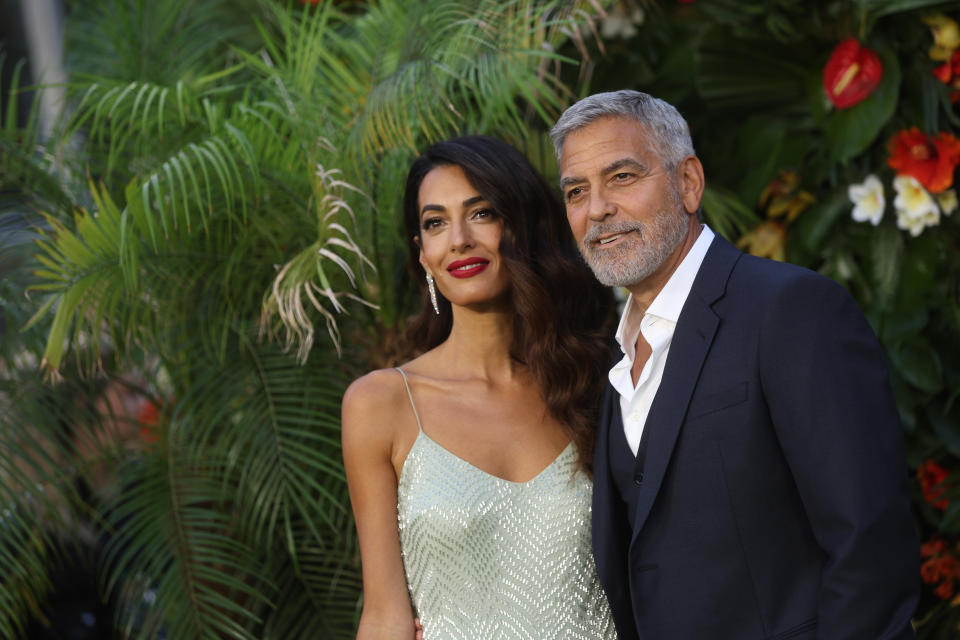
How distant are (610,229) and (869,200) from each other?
1763 mm

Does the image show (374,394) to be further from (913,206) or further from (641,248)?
(913,206)

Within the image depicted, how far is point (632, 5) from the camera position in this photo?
4246mm

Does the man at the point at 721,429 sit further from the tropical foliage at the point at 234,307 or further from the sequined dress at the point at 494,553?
the tropical foliage at the point at 234,307

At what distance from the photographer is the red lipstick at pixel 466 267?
2.64 meters

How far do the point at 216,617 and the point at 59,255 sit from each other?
1331 mm

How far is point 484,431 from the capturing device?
2.65 metres

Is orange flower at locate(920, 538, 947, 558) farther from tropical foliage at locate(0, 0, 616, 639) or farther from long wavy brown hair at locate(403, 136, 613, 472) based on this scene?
tropical foliage at locate(0, 0, 616, 639)

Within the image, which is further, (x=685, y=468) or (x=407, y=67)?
(x=407, y=67)

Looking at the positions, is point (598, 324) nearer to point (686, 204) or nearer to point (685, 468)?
point (686, 204)

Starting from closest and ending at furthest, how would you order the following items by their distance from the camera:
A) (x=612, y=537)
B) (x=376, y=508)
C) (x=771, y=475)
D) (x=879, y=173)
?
(x=771, y=475)
(x=612, y=537)
(x=376, y=508)
(x=879, y=173)

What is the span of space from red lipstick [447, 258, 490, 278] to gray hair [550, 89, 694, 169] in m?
0.55

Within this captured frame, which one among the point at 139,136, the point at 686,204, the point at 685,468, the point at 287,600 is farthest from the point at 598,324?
the point at 139,136

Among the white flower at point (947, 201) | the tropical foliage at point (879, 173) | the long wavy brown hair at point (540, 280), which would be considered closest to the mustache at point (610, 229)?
the long wavy brown hair at point (540, 280)

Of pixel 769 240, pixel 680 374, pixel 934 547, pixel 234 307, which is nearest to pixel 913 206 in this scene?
pixel 769 240
